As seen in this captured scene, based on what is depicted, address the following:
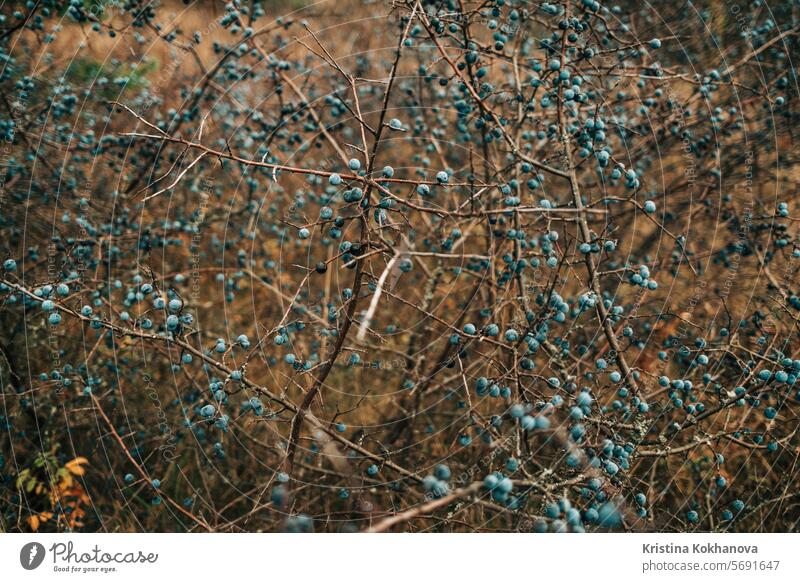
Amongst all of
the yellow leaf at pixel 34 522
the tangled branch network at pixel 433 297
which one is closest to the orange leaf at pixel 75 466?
the tangled branch network at pixel 433 297

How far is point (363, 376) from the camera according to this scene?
4387 millimetres

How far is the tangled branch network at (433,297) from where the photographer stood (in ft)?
8.75

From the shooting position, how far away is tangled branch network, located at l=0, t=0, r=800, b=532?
8.75 feet

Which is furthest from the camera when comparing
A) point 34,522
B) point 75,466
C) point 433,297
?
point 433,297

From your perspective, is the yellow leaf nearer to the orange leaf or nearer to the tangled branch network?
the tangled branch network

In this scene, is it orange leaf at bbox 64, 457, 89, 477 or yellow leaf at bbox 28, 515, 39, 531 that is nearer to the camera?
yellow leaf at bbox 28, 515, 39, 531

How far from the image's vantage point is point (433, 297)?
13.7 ft

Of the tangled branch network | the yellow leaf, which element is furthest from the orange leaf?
the yellow leaf

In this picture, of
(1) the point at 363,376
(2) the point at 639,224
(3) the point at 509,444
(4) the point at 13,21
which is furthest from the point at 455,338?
(4) the point at 13,21

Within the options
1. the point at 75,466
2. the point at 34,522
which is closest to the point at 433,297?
the point at 75,466

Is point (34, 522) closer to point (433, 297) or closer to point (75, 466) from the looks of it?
point (75, 466)

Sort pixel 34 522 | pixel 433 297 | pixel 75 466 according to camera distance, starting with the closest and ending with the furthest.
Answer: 1. pixel 34 522
2. pixel 75 466
3. pixel 433 297
